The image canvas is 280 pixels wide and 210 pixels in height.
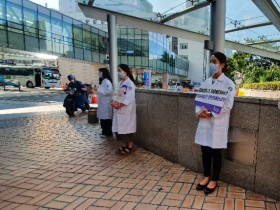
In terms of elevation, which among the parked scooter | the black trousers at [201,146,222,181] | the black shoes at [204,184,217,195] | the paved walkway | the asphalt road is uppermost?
the parked scooter

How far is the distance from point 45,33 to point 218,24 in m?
23.8

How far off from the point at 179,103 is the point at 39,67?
1348 inches

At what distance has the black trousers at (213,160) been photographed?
351cm

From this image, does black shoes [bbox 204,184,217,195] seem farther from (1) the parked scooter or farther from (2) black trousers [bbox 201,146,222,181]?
(1) the parked scooter

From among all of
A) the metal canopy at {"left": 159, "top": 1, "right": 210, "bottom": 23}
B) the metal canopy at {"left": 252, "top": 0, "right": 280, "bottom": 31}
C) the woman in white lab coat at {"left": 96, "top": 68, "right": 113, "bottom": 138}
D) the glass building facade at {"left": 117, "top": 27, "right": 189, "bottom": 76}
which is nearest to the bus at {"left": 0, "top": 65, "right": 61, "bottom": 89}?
the glass building facade at {"left": 117, "top": 27, "right": 189, "bottom": 76}

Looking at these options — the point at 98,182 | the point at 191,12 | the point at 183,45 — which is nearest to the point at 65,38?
the point at 191,12

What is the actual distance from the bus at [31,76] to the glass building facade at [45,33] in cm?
546

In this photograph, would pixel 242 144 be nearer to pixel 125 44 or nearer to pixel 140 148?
pixel 140 148

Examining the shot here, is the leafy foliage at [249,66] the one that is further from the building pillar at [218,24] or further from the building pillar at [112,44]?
the building pillar at [218,24]

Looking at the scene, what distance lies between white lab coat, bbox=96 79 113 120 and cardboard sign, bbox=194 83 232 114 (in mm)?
3130

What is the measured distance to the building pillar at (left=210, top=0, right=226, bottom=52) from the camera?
6859 mm

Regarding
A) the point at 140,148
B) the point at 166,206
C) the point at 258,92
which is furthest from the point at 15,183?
the point at 258,92

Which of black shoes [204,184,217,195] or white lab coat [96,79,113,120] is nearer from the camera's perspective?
black shoes [204,184,217,195]

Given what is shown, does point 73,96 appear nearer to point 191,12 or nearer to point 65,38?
point 191,12
